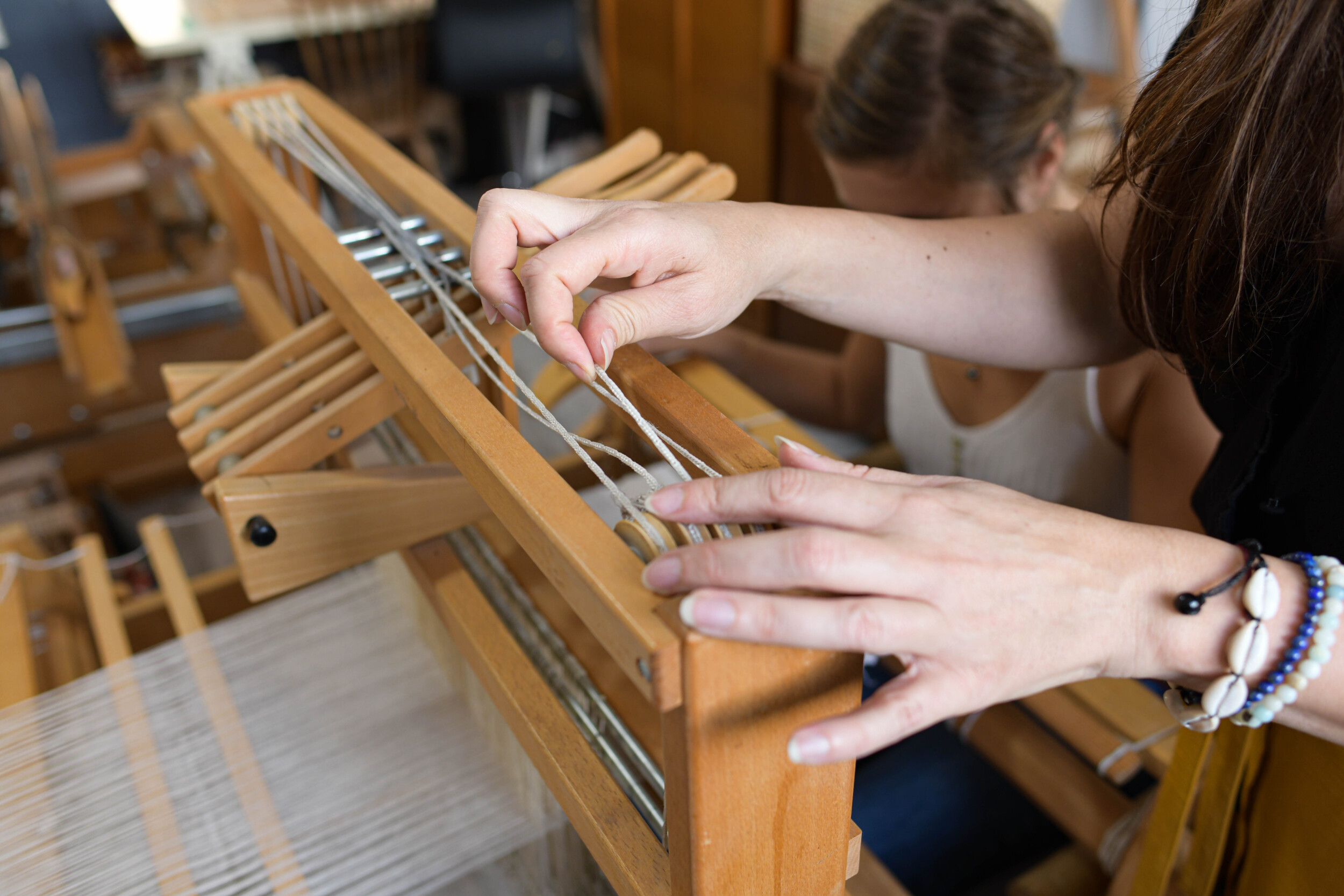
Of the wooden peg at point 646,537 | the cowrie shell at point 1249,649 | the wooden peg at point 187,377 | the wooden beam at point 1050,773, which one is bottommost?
the wooden beam at point 1050,773

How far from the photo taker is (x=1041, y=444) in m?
1.22

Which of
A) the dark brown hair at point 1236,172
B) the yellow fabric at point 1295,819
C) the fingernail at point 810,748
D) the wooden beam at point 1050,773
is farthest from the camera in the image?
the wooden beam at point 1050,773

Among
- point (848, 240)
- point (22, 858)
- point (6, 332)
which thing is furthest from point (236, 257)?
point (848, 240)

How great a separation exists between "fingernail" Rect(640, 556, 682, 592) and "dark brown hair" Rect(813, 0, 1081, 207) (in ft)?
2.95

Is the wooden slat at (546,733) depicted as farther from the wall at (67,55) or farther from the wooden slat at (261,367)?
the wall at (67,55)

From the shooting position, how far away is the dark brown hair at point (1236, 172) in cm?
56

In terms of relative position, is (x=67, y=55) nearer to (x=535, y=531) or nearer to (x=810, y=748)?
(x=535, y=531)

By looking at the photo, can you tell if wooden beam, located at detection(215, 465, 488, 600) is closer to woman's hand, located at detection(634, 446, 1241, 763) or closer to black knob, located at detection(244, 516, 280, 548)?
black knob, located at detection(244, 516, 280, 548)

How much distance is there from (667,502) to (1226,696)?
1.02 feet

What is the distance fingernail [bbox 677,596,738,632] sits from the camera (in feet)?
1.38

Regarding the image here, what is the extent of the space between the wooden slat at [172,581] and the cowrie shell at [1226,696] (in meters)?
0.91

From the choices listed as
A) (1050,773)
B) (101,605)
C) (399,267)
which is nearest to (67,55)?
(101,605)

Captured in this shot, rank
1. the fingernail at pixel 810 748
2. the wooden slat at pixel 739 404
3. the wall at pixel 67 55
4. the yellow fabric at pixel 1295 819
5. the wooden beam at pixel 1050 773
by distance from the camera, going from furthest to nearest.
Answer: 1. the wall at pixel 67 55
2. the wooden slat at pixel 739 404
3. the wooden beam at pixel 1050 773
4. the yellow fabric at pixel 1295 819
5. the fingernail at pixel 810 748

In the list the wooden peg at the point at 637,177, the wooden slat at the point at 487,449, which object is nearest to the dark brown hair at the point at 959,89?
the wooden peg at the point at 637,177
